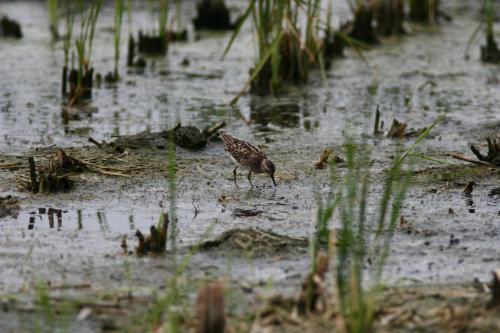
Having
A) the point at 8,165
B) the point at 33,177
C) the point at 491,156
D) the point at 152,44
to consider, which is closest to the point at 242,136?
the point at 8,165

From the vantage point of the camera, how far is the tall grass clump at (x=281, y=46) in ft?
29.8

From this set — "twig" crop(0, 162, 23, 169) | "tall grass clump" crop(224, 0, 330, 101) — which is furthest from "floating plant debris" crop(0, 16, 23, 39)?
"twig" crop(0, 162, 23, 169)

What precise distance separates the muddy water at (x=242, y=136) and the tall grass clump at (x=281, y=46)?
0.22 metres

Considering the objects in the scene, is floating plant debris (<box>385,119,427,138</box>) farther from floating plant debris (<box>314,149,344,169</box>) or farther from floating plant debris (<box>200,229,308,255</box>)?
floating plant debris (<box>200,229,308,255</box>)

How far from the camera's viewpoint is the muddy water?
5051 millimetres

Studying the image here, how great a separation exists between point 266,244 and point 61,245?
3.50 feet

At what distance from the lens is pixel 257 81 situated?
31.9 ft

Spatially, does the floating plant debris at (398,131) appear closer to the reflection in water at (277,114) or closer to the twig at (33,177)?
the reflection in water at (277,114)

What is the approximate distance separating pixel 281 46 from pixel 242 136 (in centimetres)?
177

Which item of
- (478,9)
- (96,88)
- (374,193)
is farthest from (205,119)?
(478,9)

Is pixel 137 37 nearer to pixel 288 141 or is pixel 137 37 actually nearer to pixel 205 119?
pixel 205 119

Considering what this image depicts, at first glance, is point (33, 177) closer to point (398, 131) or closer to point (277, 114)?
point (398, 131)

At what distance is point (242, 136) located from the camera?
8156 mm

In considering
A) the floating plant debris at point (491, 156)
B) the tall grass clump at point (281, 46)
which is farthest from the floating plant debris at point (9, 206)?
the tall grass clump at point (281, 46)
